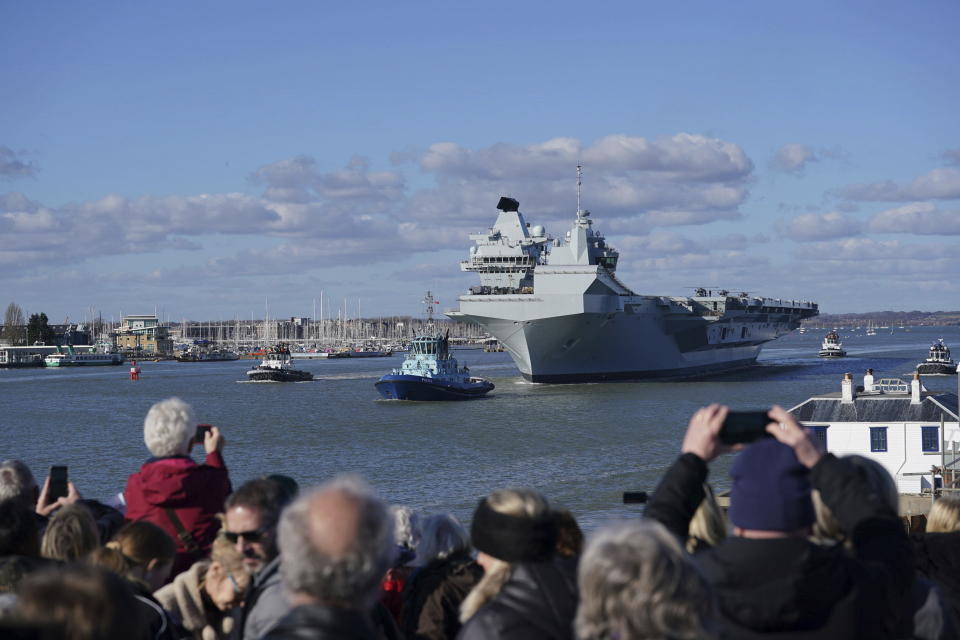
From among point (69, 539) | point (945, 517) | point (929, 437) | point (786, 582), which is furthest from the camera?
point (929, 437)

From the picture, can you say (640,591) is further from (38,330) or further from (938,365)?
(38,330)

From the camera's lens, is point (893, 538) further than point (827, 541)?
No

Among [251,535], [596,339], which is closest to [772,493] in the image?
[251,535]

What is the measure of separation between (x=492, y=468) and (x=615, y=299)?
972 inches

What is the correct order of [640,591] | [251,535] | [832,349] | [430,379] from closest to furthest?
1. [640,591]
2. [251,535]
3. [430,379]
4. [832,349]

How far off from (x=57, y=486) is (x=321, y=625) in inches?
113

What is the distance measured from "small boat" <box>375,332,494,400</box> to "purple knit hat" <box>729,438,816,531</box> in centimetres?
4343

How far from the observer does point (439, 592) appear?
12.7 feet

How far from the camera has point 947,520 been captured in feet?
13.6

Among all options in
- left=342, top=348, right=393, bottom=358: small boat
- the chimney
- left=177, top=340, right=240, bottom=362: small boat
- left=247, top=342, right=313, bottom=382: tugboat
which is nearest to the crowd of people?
the chimney

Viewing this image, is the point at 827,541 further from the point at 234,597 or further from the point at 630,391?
the point at 630,391

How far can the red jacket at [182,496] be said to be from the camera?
4586 mm

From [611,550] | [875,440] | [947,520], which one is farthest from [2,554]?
[875,440]

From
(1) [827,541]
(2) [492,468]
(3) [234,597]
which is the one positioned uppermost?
(1) [827,541]
